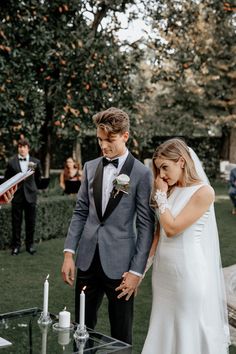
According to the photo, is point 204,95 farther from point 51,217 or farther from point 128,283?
point 128,283

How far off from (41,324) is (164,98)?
22372 millimetres

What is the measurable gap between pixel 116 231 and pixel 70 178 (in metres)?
8.07

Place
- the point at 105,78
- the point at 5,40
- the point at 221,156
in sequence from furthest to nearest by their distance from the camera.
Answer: the point at 221,156 < the point at 105,78 < the point at 5,40

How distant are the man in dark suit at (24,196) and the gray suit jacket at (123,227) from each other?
471 centimetres

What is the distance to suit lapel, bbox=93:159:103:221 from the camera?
3332 mm

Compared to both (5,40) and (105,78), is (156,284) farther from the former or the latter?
(105,78)

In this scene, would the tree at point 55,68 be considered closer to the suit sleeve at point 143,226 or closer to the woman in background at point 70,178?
the woman in background at point 70,178

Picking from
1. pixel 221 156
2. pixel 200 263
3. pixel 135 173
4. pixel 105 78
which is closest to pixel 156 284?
pixel 200 263

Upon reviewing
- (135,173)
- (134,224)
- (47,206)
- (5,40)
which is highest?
(5,40)

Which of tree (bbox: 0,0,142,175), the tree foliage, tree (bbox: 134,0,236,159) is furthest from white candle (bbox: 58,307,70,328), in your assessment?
tree (bbox: 134,0,236,159)

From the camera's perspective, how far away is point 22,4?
32.2 feet

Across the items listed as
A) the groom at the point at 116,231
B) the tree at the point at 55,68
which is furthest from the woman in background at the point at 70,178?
the groom at the point at 116,231

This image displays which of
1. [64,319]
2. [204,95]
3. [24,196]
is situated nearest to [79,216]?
[64,319]

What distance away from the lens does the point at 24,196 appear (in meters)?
8.11
